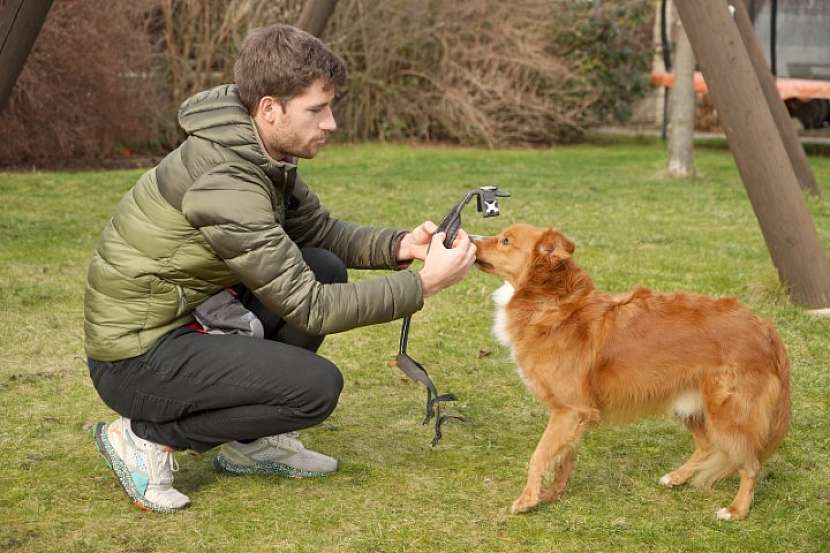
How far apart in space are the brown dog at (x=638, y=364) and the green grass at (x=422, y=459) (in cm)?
18

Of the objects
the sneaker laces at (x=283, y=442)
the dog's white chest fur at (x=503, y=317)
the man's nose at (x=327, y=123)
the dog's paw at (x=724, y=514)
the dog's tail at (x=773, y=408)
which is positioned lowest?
the dog's paw at (x=724, y=514)

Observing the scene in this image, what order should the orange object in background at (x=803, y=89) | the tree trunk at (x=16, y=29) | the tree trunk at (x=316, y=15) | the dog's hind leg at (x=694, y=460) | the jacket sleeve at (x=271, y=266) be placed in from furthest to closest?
the orange object in background at (x=803, y=89) < the tree trunk at (x=316, y=15) < the tree trunk at (x=16, y=29) < the dog's hind leg at (x=694, y=460) < the jacket sleeve at (x=271, y=266)

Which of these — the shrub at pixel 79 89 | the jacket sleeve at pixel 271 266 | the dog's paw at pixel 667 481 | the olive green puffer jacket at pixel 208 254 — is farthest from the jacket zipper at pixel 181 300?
the shrub at pixel 79 89

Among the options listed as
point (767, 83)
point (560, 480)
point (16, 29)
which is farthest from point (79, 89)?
point (560, 480)

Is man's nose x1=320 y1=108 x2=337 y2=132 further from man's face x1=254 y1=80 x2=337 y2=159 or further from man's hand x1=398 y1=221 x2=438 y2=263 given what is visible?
man's hand x1=398 y1=221 x2=438 y2=263

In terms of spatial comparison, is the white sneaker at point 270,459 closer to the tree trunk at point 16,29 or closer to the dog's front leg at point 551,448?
the dog's front leg at point 551,448

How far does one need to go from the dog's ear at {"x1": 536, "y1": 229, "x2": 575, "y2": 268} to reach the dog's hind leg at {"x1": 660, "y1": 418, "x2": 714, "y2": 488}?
0.80 meters

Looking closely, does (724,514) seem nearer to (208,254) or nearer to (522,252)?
(522,252)

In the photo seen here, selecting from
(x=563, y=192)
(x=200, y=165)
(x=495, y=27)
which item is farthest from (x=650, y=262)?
(x=495, y=27)

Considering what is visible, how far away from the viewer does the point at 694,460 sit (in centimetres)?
386

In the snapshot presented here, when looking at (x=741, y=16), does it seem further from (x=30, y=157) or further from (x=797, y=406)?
(x=30, y=157)

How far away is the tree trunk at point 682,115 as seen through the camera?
11773mm

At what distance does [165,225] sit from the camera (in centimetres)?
340

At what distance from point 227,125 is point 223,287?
58 cm
